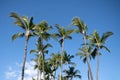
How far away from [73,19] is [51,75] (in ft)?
74.4

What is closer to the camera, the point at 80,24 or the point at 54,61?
the point at 80,24

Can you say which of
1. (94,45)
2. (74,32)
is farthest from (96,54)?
(74,32)

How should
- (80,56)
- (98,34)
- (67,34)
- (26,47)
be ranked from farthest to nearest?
(80,56), (67,34), (98,34), (26,47)

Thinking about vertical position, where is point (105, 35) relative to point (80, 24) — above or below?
below

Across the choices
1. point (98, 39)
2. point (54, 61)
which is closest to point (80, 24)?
point (98, 39)

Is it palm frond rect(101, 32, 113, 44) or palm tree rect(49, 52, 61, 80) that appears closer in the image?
palm frond rect(101, 32, 113, 44)

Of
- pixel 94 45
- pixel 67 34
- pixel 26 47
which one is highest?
pixel 67 34

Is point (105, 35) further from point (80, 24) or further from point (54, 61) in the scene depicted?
point (54, 61)

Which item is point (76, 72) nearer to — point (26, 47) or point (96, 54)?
point (96, 54)

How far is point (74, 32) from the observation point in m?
52.3

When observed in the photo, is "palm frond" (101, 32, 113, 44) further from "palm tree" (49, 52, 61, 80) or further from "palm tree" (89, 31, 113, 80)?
"palm tree" (49, 52, 61, 80)

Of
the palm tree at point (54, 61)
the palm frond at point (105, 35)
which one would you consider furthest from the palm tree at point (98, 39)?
the palm tree at point (54, 61)

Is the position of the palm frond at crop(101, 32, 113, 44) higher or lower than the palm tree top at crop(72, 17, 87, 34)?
lower

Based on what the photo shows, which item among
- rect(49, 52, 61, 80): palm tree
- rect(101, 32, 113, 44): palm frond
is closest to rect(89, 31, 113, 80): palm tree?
rect(101, 32, 113, 44): palm frond
